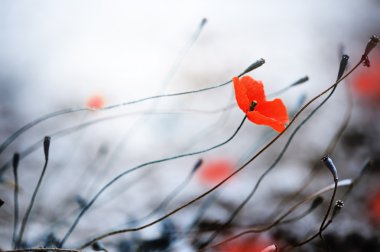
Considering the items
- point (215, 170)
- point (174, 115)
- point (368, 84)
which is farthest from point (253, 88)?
point (368, 84)

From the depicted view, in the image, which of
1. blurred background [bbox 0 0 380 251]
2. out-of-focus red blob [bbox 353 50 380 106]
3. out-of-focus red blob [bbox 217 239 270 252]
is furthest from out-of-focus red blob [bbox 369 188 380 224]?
out-of-focus red blob [bbox 353 50 380 106]

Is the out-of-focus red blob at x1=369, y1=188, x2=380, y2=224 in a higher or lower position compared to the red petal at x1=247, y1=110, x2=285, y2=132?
lower

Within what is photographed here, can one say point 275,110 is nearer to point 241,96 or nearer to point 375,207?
point 241,96

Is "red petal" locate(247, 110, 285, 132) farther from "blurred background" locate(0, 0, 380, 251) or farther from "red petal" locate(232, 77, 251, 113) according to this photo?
"blurred background" locate(0, 0, 380, 251)

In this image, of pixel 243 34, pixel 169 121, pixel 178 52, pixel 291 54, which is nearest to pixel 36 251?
pixel 169 121

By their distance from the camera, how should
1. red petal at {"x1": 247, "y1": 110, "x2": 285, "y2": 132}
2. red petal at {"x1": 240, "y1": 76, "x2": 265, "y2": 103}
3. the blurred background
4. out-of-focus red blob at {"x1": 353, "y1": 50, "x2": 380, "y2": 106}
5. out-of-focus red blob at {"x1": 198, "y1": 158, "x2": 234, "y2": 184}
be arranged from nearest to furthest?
red petal at {"x1": 247, "y1": 110, "x2": 285, "y2": 132} → red petal at {"x1": 240, "y1": 76, "x2": 265, "y2": 103} → the blurred background → out-of-focus red blob at {"x1": 198, "y1": 158, "x2": 234, "y2": 184} → out-of-focus red blob at {"x1": 353, "y1": 50, "x2": 380, "y2": 106}

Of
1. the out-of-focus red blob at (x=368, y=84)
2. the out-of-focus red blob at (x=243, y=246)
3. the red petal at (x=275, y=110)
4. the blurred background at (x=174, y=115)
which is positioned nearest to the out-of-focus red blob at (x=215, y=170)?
the blurred background at (x=174, y=115)

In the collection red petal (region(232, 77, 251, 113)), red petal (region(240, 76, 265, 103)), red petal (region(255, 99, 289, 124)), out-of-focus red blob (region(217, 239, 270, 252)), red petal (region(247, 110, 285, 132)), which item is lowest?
out-of-focus red blob (region(217, 239, 270, 252))

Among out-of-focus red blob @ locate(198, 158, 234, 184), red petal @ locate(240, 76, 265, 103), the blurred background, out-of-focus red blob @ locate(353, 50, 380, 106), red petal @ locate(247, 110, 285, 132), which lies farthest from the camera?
out-of-focus red blob @ locate(353, 50, 380, 106)
